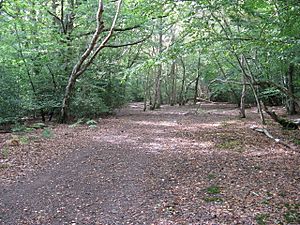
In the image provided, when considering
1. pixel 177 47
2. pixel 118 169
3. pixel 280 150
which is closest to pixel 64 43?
pixel 177 47

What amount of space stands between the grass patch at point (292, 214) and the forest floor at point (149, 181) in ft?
0.04

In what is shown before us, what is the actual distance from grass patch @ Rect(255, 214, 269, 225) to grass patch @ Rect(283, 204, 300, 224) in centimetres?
27

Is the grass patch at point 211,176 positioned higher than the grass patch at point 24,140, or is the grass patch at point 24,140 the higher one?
the grass patch at point 24,140

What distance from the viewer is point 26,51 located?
1347 centimetres

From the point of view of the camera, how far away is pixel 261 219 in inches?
170

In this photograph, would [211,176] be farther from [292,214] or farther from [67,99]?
[67,99]

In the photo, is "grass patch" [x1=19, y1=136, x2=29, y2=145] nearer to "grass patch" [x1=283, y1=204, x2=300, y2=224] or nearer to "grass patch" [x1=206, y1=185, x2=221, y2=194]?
"grass patch" [x1=206, y1=185, x2=221, y2=194]

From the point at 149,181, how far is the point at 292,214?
2682 millimetres

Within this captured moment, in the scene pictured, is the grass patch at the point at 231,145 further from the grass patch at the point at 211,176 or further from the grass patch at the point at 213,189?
the grass patch at the point at 213,189

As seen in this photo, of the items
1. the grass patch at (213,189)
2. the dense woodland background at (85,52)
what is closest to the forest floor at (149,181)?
the grass patch at (213,189)

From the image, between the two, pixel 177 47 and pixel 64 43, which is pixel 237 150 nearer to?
pixel 177 47

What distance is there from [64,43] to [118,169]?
9595 mm

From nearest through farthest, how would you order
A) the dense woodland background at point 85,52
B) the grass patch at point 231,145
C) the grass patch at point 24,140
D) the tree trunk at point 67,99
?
the grass patch at point 231,145 < the grass patch at point 24,140 < the dense woodland background at point 85,52 < the tree trunk at point 67,99

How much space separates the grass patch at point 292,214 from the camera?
4242mm
